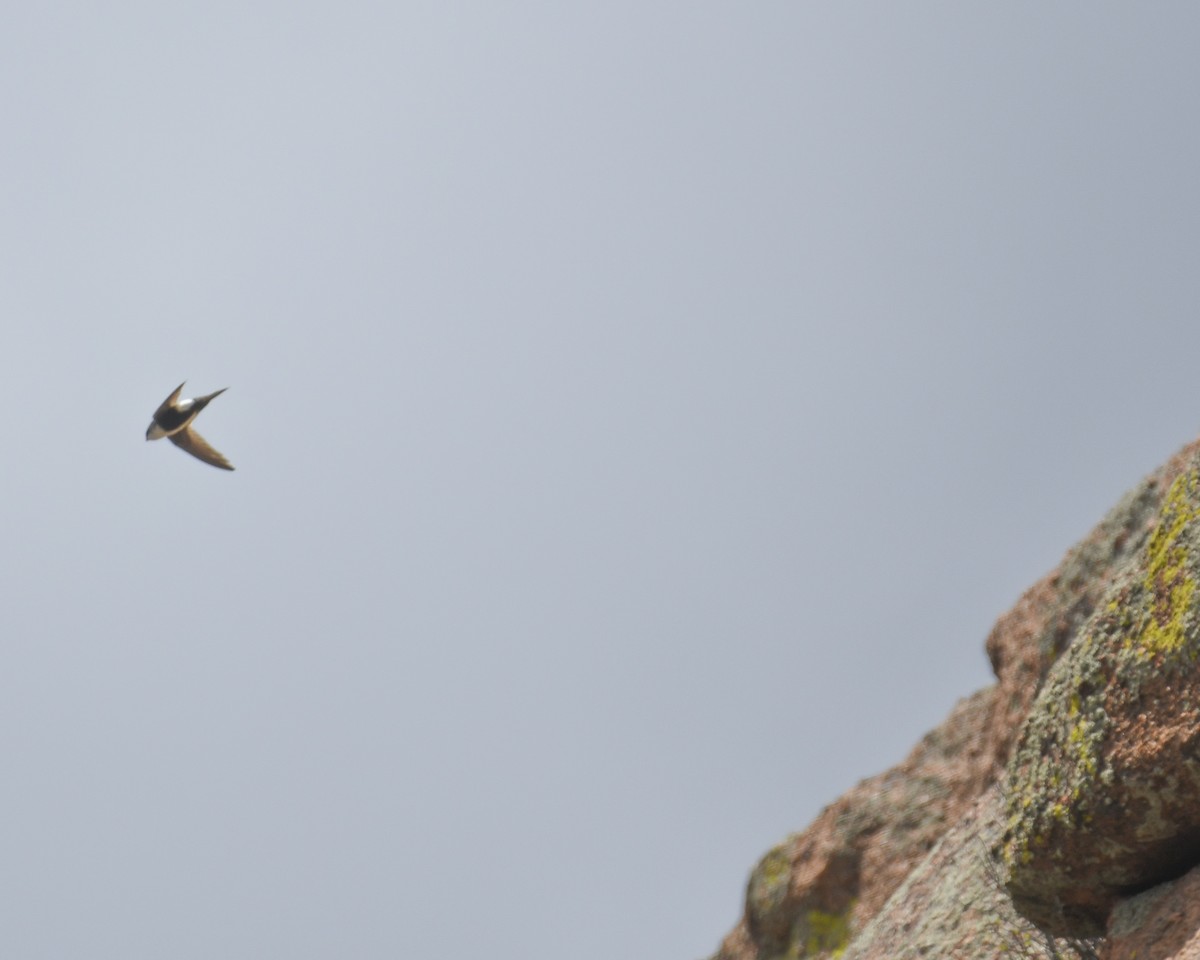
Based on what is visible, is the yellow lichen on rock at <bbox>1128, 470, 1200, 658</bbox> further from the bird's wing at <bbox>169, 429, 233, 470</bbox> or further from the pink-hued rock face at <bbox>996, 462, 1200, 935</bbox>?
the bird's wing at <bbox>169, 429, 233, 470</bbox>

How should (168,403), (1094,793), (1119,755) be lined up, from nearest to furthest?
(1119,755) < (1094,793) < (168,403)

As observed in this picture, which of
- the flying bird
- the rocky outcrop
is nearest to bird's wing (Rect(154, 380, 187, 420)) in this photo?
the flying bird

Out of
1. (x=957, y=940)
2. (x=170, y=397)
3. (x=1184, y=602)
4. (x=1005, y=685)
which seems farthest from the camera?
(x=170, y=397)

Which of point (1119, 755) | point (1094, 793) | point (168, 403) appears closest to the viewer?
point (1119, 755)

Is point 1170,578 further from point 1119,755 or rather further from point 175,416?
point 175,416

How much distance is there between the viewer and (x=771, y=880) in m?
21.2

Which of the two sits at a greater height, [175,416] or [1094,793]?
[175,416]

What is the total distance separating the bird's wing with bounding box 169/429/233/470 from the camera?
22.2m

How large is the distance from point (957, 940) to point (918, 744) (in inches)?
375

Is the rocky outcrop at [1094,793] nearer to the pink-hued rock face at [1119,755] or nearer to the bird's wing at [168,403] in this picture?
the pink-hued rock face at [1119,755]

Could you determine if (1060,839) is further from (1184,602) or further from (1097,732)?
(1184,602)

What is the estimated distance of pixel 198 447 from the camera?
2238 cm

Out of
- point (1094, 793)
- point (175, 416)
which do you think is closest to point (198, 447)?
point (175, 416)

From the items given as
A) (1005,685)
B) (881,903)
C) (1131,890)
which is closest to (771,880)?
(881,903)
